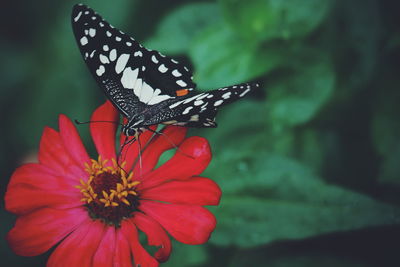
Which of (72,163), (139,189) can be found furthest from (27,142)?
(139,189)

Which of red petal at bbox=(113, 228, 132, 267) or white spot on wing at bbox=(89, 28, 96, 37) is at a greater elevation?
white spot on wing at bbox=(89, 28, 96, 37)

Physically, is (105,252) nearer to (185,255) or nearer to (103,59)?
(185,255)

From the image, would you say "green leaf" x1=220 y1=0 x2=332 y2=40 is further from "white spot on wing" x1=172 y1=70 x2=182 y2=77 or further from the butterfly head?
the butterfly head

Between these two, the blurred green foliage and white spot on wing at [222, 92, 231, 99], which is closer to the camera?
white spot on wing at [222, 92, 231, 99]

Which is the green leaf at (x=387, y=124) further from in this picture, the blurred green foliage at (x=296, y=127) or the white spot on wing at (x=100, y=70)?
the white spot on wing at (x=100, y=70)

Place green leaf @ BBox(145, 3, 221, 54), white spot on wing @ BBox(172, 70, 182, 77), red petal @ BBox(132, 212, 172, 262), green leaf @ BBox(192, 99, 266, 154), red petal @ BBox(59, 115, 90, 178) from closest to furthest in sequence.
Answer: red petal @ BBox(132, 212, 172, 262) < red petal @ BBox(59, 115, 90, 178) < white spot on wing @ BBox(172, 70, 182, 77) < green leaf @ BBox(192, 99, 266, 154) < green leaf @ BBox(145, 3, 221, 54)

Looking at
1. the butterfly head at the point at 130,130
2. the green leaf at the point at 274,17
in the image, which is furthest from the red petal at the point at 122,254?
the green leaf at the point at 274,17

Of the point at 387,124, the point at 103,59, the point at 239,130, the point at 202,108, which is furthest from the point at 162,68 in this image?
the point at 387,124

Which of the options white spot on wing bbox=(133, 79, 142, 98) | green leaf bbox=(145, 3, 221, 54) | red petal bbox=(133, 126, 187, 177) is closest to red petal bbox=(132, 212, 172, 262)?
red petal bbox=(133, 126, 187, 177)
